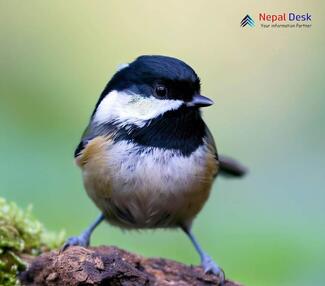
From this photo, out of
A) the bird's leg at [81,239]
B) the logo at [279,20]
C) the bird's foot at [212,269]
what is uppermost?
the logo at [279,20]

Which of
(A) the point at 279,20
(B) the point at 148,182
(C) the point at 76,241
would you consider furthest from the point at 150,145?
(A) the point at 279,20

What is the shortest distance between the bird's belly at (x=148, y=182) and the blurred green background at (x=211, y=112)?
87cm

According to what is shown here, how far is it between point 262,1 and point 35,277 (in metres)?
3.53

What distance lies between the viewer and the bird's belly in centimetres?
281

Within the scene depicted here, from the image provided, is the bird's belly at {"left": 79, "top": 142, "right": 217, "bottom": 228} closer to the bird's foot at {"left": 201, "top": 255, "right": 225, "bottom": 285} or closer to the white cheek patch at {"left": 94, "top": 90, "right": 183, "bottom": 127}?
the white cheek patch at {"left": 94, "top": 90, "right": 183, "bottom": 127}

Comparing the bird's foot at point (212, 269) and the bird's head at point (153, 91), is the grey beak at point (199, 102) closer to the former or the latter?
the bird's head at point (153, 91)

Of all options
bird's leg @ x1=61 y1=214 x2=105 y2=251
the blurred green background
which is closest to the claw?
bird's leg @ x1=61 y1=214 x2=105 y2=251

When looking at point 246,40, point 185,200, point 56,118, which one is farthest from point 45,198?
point 246,40

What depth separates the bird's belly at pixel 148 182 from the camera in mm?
2812

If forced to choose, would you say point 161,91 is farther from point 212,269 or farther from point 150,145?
point 212,269

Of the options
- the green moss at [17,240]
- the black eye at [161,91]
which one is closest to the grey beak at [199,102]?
the black eye at [161,91]

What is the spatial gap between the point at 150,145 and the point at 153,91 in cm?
25

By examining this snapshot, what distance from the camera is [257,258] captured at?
4.02 metres

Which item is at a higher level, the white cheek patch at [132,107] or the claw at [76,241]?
the white cheek patch at [132,107]
